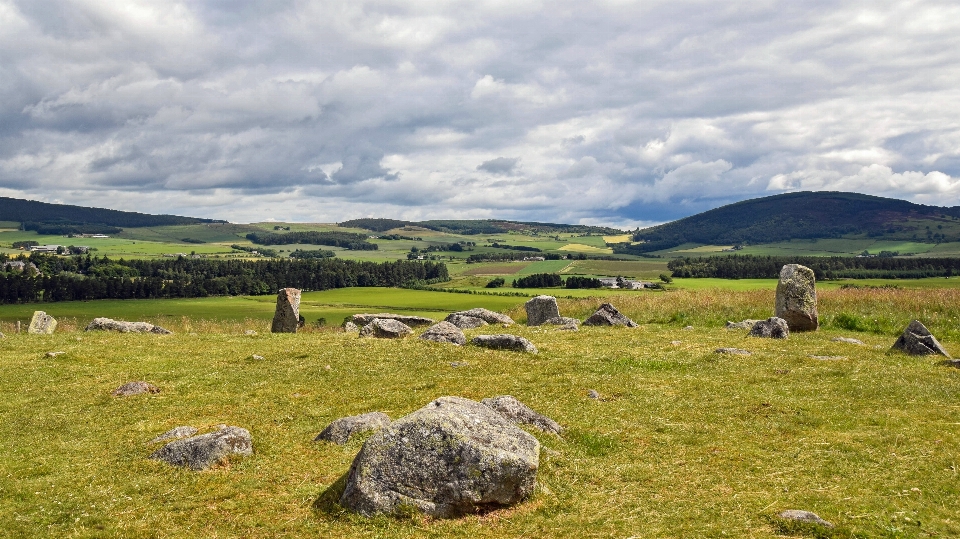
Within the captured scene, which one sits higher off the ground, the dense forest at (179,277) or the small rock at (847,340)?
the small rock at (847,340)

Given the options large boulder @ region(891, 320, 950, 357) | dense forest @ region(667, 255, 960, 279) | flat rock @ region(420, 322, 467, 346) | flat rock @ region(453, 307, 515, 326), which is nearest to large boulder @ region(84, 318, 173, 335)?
flat rock @ region(420, 322, 467, 346)

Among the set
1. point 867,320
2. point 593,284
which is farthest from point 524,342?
point 593,284

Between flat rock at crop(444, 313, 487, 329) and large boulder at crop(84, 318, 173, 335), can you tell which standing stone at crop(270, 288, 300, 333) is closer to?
large boulder at crop(84, 318, 173, 335)

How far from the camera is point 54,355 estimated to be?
953 inches

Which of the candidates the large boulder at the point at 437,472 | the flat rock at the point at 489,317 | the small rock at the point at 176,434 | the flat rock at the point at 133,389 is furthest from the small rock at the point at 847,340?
the flat rock at the point at 133,389

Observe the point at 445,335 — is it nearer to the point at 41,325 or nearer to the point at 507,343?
the point at 507,343

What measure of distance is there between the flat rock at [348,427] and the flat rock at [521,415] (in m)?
2.62

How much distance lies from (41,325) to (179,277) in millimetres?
103582

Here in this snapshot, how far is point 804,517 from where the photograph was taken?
980 centimetres

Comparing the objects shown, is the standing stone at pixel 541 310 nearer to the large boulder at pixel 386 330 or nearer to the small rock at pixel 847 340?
the large boulder at pixel 386 330

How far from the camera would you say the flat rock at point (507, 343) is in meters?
25.1

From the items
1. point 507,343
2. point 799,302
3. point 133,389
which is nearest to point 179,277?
point 133,389

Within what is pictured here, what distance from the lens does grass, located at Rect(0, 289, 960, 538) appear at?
1034cm

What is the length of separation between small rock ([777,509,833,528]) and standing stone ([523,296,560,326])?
27864 millimetres
